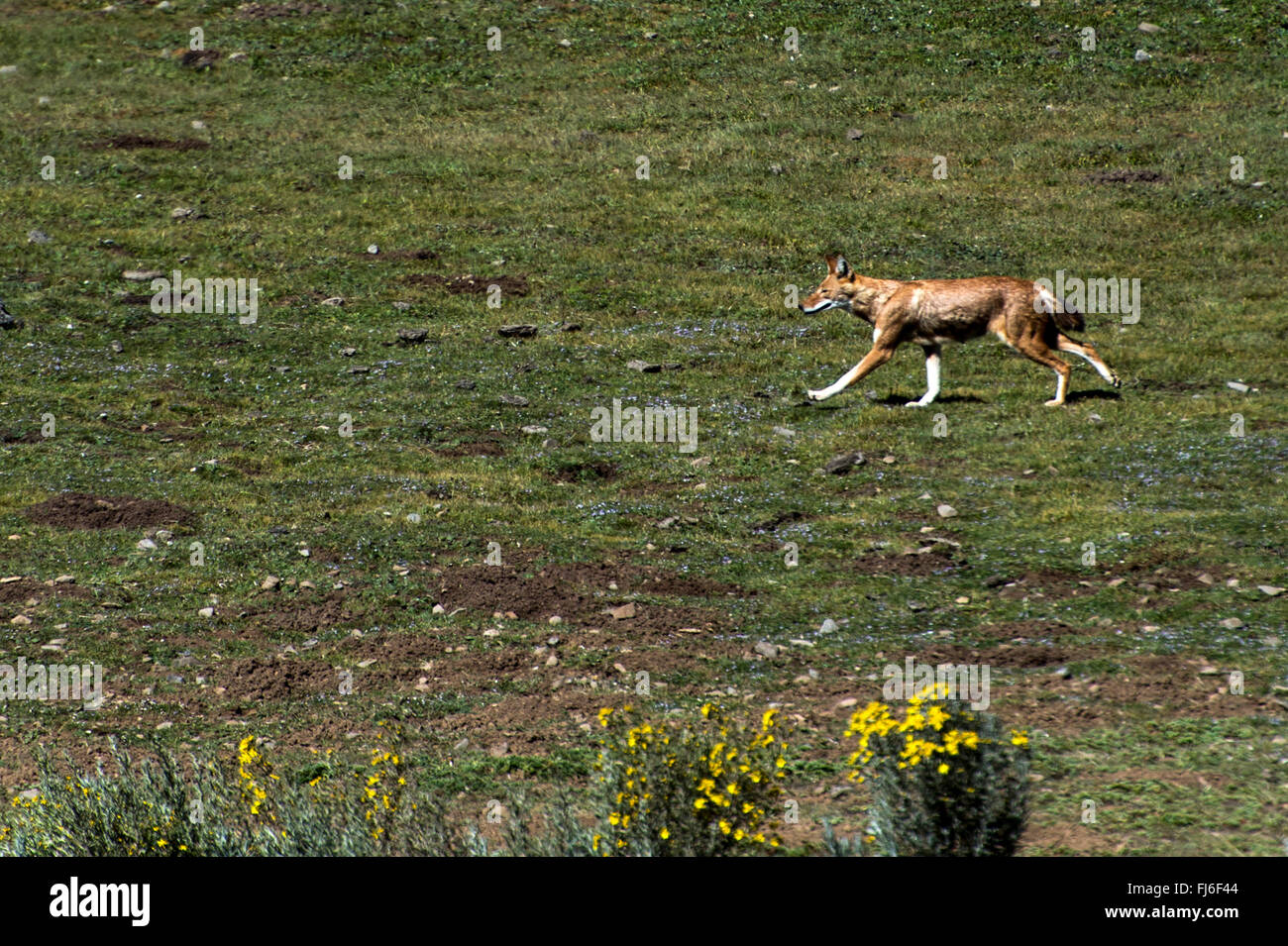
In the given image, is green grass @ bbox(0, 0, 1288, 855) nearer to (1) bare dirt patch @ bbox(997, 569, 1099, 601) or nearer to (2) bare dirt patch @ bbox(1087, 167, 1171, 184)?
(1) bare dirt patch @ bbox(997, 569, 1099, 601)

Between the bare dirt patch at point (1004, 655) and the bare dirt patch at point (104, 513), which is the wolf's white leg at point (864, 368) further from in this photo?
the bare dirt patch at point (104, 513)

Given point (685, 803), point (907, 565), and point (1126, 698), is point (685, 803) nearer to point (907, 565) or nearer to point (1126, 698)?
point (1126, 698)

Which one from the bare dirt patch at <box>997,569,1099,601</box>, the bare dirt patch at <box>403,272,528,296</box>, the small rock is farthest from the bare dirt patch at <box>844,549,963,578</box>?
the bare dirt patch at <box>403,272,528,296</box>

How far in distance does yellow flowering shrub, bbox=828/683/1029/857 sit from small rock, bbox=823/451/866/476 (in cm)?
972

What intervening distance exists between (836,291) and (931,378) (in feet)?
6.47

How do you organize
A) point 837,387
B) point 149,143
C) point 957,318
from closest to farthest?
point 957,318, point 837,387, point 149,143

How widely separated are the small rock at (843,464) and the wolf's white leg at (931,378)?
2.60 m

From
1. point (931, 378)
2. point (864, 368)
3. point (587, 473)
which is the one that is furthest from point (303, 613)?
point (931, 378)

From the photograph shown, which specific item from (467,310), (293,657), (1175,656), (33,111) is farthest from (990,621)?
(33,111)

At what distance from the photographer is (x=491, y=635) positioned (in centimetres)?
1422

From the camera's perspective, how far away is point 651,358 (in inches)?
969

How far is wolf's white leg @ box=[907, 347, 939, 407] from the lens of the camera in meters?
21.6

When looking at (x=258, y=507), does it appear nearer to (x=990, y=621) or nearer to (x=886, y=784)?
(x=990, y=621)
